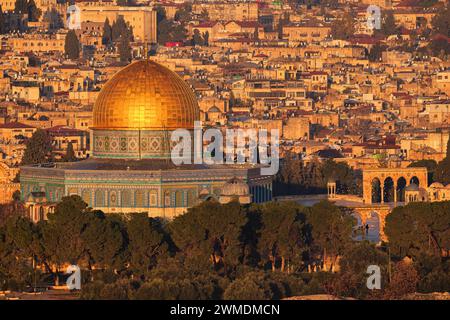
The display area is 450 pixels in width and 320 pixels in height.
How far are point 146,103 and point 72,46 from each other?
71.3 m

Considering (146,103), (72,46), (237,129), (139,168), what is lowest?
(72,46)

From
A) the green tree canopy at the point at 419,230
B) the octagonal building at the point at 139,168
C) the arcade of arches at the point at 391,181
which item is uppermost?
the octagonal building at the point at 139,168

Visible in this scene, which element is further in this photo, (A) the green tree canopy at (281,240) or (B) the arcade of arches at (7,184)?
(B) the arcade of arches at (7,184)

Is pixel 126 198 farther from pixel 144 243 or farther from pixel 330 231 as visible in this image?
pixel 144 243

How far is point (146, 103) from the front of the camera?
68938 mm

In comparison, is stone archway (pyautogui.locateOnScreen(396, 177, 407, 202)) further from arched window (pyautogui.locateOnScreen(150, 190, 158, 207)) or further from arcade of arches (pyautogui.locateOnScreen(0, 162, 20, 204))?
arched window (pyautogui.locateOnScreen(150, 190, 158, 207))

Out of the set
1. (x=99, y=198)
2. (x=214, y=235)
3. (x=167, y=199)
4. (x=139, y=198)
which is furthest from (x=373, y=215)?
(x=214, y=235)

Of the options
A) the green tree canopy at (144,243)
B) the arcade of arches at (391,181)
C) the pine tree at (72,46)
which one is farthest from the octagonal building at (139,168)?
the pine tree at (72,46)

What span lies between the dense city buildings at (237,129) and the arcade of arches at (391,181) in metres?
0.07

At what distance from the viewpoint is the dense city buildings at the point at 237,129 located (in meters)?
63.2

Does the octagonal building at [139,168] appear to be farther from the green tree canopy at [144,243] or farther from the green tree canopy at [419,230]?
the green tree canopy at [144,243]

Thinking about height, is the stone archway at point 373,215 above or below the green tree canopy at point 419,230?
below
